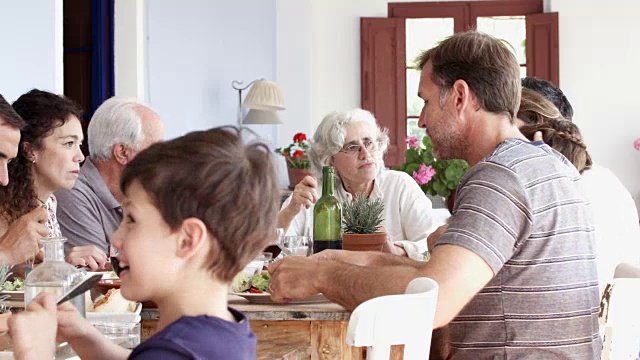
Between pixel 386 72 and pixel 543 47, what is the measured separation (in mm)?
1455

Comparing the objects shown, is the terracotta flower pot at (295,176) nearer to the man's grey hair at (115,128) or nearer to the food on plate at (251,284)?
the man's grey hair at (115,128)

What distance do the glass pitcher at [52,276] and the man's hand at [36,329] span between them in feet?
0.48

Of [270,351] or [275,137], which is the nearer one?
[270,351]

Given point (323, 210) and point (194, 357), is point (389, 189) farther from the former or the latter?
point (194, 357)

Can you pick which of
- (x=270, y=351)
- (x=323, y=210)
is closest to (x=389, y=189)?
(x=323, y=210)

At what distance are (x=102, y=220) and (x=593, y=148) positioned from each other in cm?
643

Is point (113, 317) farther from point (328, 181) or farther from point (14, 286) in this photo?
point (328, 181)

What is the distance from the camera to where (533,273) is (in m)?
1.93

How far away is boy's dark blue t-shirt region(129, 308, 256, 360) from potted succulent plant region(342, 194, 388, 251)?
1.49m

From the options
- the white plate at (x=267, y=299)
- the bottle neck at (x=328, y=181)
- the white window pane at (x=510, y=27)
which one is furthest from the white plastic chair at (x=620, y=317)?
the white window pane at (x=510, y=27)

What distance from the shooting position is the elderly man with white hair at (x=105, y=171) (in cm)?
329

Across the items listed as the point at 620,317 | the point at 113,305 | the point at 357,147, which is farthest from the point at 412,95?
the point at 113,305

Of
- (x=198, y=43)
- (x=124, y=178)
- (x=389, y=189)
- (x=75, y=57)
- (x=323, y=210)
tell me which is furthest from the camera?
(x=198, y=43)

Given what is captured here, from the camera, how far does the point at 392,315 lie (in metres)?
1.35
